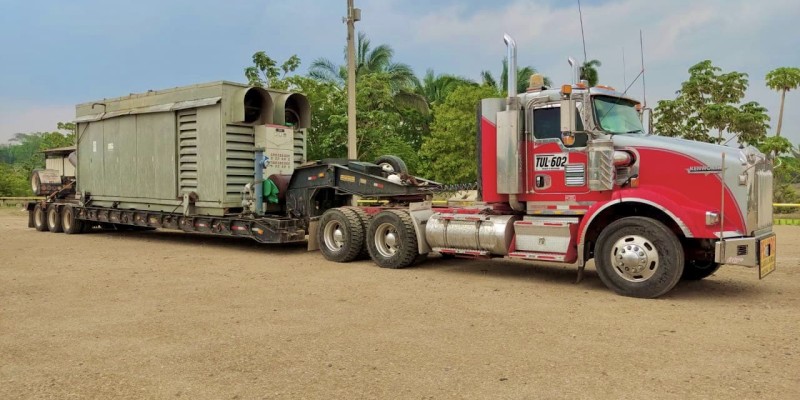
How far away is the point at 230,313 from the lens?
708cm

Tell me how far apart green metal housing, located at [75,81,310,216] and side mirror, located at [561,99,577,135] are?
23.2 ft

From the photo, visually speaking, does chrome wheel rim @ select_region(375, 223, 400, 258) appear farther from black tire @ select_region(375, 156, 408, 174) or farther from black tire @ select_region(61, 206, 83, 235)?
black tire @ select_region(61, 206, 83, 235)

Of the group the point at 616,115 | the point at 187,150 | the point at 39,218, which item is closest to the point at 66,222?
the point at 39,218

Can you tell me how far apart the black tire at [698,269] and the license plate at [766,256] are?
97 centimetres

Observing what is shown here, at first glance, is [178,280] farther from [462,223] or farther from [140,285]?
[462,223]

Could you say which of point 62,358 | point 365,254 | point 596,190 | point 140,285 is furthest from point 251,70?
point 62,358

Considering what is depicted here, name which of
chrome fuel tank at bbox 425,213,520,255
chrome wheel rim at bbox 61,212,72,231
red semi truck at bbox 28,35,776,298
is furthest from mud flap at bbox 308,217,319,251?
chrome wheel rim at bbox 61,212,72,231

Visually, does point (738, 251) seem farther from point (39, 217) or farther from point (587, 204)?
point (39, 217)

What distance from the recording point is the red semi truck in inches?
305

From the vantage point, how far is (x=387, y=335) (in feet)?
20.0

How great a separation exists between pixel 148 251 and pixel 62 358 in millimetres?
8413

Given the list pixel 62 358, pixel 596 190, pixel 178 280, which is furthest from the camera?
pixel 178 280

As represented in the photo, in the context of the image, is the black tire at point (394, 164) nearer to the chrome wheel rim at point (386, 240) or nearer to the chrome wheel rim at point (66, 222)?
the chrome wheel rim at point (386, 240)

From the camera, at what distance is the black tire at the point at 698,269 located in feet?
29.9
